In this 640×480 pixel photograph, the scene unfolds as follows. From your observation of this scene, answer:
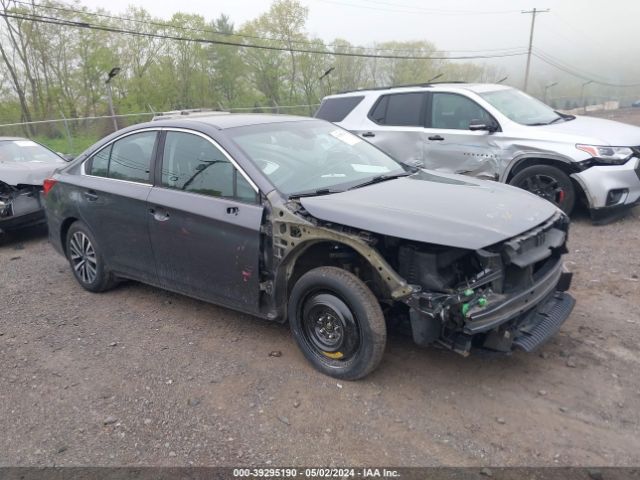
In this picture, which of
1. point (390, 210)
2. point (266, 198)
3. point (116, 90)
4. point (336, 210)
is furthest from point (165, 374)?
point (116, 90)

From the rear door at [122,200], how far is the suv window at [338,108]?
4350mm

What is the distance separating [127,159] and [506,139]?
467cm

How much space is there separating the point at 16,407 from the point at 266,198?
2117mm

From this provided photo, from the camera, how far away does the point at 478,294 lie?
9.67 feet

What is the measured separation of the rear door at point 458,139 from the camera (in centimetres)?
683

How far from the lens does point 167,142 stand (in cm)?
420

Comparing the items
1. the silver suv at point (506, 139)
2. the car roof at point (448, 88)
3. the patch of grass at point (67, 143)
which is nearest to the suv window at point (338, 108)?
the silver suv at point (506, 139)

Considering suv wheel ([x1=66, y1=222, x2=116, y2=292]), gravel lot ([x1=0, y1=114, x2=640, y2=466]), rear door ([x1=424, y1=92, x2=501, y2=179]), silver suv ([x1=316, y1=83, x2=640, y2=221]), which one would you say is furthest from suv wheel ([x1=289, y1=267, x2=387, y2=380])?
rear door ([x1=424, y1=92, x2=501, y2=179])

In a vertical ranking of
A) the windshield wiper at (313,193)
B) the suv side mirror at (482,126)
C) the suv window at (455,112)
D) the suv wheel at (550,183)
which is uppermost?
the suv window at (455,112)

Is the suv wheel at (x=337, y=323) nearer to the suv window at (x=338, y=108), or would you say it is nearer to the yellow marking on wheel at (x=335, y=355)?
the yellow marking on wheel at (x=335, y=355)

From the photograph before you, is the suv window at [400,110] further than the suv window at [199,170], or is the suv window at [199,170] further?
the suv window at [400,110]

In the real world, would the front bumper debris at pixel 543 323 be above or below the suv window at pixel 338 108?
below

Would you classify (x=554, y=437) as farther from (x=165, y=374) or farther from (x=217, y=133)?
(x=217, y=133)

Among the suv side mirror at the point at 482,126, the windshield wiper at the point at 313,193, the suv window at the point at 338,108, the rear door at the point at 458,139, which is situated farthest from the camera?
the suv window at the point at 338,108
